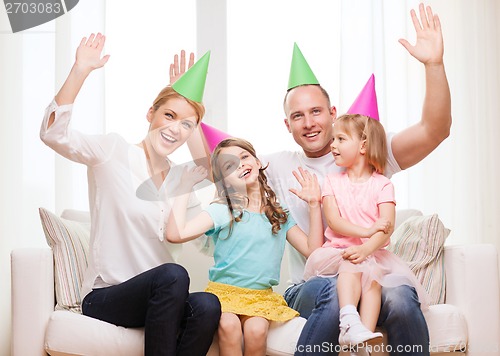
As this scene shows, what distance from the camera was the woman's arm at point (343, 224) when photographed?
1.85 meters

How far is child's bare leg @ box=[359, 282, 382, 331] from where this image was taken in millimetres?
1708

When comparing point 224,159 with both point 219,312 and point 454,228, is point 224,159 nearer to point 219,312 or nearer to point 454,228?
point 219,312

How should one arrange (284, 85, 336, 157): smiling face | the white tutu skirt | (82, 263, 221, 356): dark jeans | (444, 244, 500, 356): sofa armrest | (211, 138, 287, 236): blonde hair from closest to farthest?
(82, 263, 221, 356): dark jeans
the white tutu skirt
(444, 244, 500, 356): sofa armrest
(211, 138, 287, 236): blonde hair
(284, 85, 336, 157): smiling face

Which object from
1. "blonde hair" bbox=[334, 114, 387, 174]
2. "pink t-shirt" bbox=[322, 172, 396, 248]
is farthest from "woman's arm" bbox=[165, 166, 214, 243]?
"blonde hair" bbox=[334, 114, 387, 174]

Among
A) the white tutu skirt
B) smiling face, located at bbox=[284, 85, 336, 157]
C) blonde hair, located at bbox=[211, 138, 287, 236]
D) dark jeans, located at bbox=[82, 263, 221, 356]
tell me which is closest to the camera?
dark jeans, located at bbox=[82, 263, 221, 356]

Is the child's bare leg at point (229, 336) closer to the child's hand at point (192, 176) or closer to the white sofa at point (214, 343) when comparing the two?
the white sofa at point (214, 343)

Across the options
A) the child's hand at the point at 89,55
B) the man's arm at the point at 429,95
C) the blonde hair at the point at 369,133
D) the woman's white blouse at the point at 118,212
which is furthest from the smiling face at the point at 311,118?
→ the child's hand at the point at 89,55

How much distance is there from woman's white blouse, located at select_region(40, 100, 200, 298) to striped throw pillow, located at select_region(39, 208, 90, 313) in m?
0.05

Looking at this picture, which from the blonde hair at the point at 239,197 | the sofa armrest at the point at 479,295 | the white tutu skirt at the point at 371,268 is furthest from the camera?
the blonde hair at the point at 239,197

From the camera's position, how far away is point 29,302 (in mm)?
1832

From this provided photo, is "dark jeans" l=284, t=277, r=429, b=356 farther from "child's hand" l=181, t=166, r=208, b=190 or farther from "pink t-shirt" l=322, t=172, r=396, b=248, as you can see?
"child's hand" l=181, t=166, r=208, b=190

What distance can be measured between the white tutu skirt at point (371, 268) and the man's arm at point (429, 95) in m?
0.35

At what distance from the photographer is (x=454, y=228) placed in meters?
2.88

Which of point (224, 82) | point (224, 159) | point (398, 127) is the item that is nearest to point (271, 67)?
point (224, 82)
